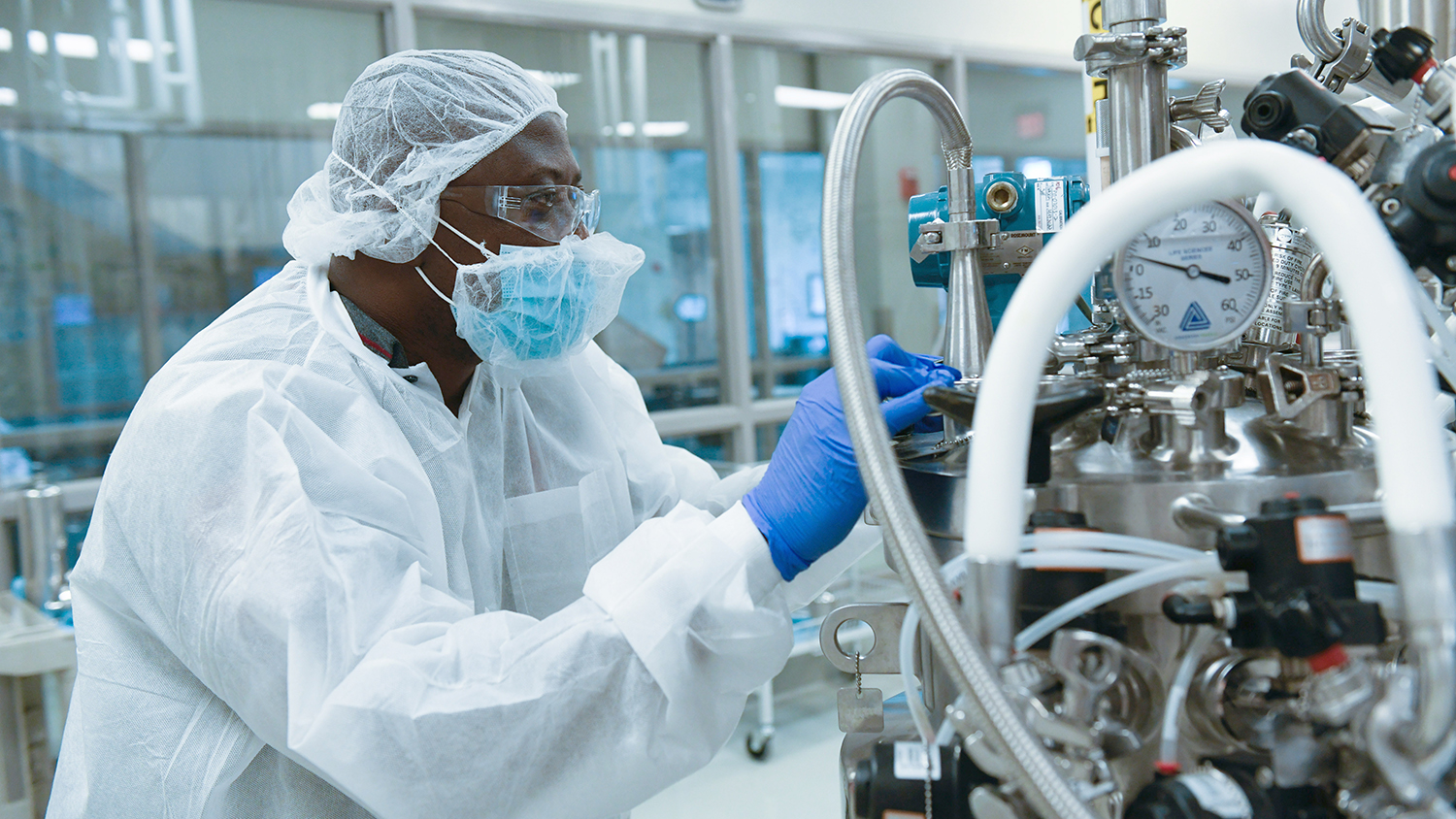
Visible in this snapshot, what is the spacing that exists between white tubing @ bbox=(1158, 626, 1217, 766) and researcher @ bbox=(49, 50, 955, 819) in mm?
334

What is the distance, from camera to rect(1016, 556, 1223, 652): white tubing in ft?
1.92

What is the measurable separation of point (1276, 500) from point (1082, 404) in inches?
4.7

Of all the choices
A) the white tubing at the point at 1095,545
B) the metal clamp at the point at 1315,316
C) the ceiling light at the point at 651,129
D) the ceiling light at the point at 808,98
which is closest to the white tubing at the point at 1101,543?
the white tubing at the point at 1095,545

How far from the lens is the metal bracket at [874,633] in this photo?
85 centimetres

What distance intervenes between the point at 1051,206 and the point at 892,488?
1.50ft

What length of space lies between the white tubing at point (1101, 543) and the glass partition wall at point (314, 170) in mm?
2501

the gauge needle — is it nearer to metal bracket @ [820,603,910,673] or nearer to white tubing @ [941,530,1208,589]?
white tubing @ [941,530,1208,589]

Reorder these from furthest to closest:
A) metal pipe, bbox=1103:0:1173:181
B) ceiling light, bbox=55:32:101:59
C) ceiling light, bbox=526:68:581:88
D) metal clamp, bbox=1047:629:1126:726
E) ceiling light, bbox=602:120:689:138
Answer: ceiling light, bbox=602:120:689:138
ceiling light, bbox=526:68:581:88
ceiling light, bbox=55:32:101:59
metal pipe, bbox=1103:0:1173:181
metal clamp, bbox=1047:629:1126:726

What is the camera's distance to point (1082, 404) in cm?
64

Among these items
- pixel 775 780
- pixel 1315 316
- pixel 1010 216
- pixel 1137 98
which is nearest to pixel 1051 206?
pixel 1010 216

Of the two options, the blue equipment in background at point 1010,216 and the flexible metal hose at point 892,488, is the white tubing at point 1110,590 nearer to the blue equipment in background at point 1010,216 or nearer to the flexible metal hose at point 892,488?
the flexible metal hose at point 892,488

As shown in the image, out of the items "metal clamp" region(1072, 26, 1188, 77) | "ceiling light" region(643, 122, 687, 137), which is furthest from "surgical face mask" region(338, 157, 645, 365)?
"ceiling light" region(643, 122, 687, 137)

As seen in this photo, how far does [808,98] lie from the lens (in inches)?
137

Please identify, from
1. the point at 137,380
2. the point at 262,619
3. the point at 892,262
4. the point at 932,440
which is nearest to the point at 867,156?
the point at 892,262
